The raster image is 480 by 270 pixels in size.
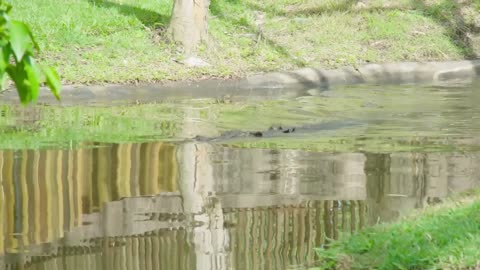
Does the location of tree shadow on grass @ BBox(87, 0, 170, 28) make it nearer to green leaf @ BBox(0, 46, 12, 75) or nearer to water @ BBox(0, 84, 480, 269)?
water @ BBox(0, 84, 480, 269)

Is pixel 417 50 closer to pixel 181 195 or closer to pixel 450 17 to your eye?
pixel 450 17

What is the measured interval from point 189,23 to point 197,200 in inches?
303

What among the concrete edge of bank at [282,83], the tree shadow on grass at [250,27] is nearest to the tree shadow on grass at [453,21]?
the concrete edge of bank at [282,83]

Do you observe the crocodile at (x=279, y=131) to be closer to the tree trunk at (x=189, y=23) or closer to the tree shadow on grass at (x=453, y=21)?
the tree trunk at (x=189, y=23)

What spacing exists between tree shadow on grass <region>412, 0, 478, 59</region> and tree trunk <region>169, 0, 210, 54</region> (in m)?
4.46

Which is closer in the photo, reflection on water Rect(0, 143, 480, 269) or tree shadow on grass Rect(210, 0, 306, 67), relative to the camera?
reflection on water Rect(0, 143, 480, 269)

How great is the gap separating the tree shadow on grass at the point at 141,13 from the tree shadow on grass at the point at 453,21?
15.8 ft

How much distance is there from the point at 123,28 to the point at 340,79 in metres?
3.50

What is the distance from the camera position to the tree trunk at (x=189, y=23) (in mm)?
14438

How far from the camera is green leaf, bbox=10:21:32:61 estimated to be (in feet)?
8.86

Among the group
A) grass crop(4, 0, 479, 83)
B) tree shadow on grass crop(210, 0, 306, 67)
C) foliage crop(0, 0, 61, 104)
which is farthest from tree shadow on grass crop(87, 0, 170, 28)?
foliage crop(0, 0, 61, 104)

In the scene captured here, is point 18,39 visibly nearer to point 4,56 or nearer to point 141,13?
point 4,56

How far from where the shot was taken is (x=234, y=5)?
17.9 m

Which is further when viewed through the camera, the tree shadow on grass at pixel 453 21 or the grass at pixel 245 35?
the tree shadow on grass at pixel 453 21
